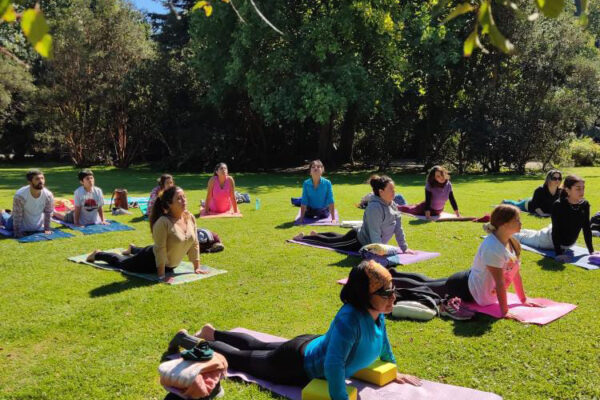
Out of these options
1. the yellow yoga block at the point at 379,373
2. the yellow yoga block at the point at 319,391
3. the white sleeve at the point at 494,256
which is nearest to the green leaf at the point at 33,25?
the yellow yoga block at the point at 319,391

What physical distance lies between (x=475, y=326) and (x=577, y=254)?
4022 millimetres

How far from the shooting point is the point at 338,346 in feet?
12.7

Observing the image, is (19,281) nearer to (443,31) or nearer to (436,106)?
(443,31)

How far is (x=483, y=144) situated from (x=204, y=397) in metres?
24.3

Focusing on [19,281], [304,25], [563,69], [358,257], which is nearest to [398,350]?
[358,257]

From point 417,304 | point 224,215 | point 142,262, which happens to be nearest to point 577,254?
point 417,304

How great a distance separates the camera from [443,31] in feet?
78.5

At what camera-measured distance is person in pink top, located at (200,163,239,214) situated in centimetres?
1374

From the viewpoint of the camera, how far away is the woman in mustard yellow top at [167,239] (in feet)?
25.3

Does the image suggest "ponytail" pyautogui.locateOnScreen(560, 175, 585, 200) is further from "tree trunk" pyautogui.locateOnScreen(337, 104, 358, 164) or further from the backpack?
"tree trunk" pyautogui.locateOnScreen(337, 104, 358, 164)

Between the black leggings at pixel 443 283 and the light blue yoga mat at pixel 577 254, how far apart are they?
296 cm

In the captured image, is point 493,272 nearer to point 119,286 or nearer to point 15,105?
point 119,286

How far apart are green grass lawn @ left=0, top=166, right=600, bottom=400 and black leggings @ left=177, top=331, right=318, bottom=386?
0.63 ft

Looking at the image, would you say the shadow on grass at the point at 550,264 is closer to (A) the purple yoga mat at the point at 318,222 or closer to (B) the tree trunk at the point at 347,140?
(A) the purple yoga mat at the point at 318,222
